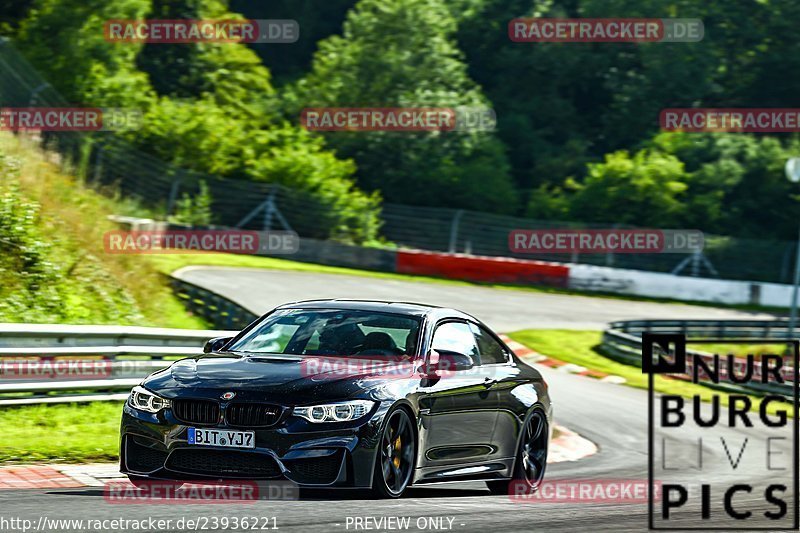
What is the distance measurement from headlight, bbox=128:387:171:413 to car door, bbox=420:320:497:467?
1762 millimetres

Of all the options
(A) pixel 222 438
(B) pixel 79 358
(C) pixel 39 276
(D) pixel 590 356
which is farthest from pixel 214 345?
(D) pixel 590 356

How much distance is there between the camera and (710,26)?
58.0 meters

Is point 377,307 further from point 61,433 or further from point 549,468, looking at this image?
point 549,468

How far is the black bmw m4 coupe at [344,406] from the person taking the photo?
7.82 metres

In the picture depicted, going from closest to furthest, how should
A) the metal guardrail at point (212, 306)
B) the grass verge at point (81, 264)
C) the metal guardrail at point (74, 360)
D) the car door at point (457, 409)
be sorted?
the car door at point (457, 409) → the metal guardrail at point (74, 360) → the grass verge at point (81, 264) → the metal guardrail at point (212, 306)

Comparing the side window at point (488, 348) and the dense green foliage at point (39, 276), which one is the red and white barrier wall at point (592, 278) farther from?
the side window at point (488, 348)

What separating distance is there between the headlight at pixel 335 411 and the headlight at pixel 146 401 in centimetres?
88

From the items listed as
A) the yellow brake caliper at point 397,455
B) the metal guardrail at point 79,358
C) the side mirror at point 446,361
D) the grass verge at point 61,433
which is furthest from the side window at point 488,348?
the metal guardrail at point 79,358

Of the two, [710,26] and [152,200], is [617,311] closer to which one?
[152,200]

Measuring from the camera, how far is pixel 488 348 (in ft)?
33.5

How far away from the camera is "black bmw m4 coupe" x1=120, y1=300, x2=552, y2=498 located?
7.82 meters

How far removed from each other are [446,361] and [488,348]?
1.16 m

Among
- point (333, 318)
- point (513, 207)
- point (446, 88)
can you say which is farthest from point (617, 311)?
point (333, 318)

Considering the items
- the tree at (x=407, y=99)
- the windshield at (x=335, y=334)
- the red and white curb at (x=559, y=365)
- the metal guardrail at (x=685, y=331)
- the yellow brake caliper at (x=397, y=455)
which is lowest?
the red and white curb at (x=559, y=365)
